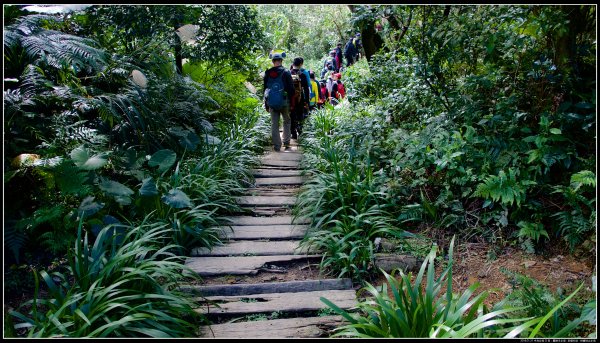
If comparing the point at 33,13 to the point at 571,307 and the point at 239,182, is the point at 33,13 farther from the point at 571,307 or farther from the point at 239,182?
the point at 571,307

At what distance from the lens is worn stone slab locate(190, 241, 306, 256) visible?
4598mm

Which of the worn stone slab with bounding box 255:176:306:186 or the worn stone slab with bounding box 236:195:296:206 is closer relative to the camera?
the worn stone slab with bounding box 236:195:296:206

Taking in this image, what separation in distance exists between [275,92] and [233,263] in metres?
4.30

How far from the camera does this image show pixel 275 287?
394 cm

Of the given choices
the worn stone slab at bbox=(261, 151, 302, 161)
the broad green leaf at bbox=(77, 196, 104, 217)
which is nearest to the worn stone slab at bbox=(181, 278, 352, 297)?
the broad green leaf at bbox=(77, 196, 104, 217)

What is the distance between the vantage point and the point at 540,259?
4055mm

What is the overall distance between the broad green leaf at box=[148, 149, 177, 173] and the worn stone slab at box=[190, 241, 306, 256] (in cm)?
105

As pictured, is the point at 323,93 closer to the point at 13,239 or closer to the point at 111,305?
the point at 13,239

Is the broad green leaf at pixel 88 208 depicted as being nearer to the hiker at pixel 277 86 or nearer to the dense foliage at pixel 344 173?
the dense foliage at pixel 344 173

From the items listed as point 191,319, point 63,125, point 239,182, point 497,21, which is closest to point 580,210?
point 497,21

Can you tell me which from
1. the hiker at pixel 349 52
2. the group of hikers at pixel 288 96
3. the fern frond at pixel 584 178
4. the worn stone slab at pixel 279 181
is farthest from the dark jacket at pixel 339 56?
the fern frond at pixel 584 178

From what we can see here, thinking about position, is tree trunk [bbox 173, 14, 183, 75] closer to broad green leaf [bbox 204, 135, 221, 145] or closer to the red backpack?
broad green leaf [bbox 204, 135, 221, 145]

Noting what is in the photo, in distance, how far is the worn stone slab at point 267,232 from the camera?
498 centimetres

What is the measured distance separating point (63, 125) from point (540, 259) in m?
4.80
